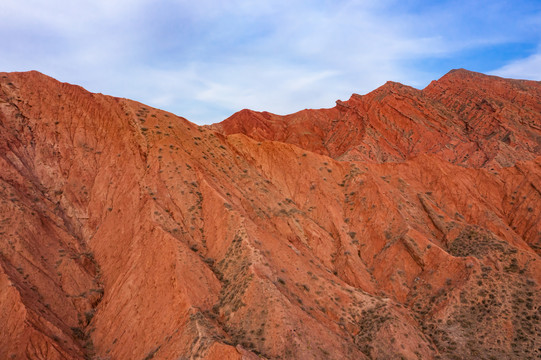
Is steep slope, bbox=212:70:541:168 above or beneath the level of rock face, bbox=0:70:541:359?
above

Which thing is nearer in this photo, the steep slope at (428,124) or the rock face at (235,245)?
the rock face at (235,245)

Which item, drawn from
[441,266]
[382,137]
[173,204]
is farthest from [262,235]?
[382,137]

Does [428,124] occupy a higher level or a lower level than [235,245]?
higher

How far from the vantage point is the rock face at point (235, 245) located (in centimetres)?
2391

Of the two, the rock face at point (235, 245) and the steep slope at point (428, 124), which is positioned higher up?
the steep slope at point (428, 124)

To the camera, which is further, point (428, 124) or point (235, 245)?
point (428, 124)

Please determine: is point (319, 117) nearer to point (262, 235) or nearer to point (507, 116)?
point (507, 116)

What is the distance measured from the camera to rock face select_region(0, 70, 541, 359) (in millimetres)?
23906

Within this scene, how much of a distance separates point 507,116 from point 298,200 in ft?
178

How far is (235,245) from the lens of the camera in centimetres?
2909

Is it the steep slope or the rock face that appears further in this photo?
the steep slope

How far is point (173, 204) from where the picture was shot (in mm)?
32781

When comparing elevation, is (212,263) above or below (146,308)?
above

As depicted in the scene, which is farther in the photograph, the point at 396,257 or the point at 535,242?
the point at 535,242
